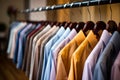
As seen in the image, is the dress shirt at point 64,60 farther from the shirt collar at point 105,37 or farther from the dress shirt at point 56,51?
the shirt collar at point 105,37

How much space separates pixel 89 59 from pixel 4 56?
597 cm

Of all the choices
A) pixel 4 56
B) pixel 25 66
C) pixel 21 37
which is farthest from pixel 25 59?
pixel 4 56

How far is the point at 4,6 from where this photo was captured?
7.56 m

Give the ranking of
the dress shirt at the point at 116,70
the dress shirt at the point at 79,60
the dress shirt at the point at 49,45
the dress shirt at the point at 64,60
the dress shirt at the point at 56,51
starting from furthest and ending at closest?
the dress shirt at the point at 49,45 < the dress shirt at the point at 56,51 < the dress shirt at the point at 64,60 < the dress shirt at the point at 79,60 < the dress shirt at the point at 116,70

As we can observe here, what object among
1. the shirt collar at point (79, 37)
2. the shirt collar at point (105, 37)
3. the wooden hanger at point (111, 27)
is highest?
the wooden hanger at point (111, 27)

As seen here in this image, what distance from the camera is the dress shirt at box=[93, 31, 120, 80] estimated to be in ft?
3.51

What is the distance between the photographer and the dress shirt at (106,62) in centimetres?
107

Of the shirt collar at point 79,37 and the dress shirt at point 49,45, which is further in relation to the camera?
the dress shirt at point 49,45

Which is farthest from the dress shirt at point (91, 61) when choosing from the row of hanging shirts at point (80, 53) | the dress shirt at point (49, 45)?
the dress shirt at point (49, 45)

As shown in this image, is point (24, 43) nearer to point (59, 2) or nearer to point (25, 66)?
point (25, 66)

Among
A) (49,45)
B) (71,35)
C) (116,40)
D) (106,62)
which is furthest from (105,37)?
(49,45)

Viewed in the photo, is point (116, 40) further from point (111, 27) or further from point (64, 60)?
point (64, 60)

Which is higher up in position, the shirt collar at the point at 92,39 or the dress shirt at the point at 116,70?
the shirt collar at the point at 92,39

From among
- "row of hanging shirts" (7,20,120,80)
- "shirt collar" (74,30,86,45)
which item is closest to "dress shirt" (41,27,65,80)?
"row of hanging shirts" (7,20,120,80)
